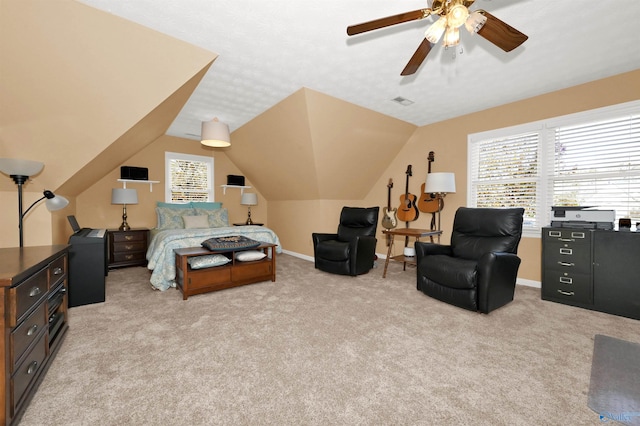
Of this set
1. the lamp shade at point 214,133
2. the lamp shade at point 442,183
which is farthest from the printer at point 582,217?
the lamp shade at point 214,133

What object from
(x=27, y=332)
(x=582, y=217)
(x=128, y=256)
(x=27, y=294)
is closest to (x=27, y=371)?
(x=27, y=332)

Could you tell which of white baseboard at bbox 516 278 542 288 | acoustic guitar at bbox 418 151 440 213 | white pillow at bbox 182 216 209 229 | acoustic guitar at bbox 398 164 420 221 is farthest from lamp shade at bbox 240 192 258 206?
white baseboard at bbox 516 278 542 288

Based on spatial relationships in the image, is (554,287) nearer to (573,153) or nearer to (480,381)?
(573,153)

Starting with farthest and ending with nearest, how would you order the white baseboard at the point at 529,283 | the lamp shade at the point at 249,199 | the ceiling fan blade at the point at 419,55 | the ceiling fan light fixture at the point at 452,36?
the lamp shade at the point at 249,199
the white baseboard at the point at 529,283
the ceiling fan blade at the point at 419,55
the ceiling fan light fixture at the point at 452,36

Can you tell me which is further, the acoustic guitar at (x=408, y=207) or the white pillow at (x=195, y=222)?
the white pillow at (x=195, y=222)

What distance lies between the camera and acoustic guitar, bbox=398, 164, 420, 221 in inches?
187

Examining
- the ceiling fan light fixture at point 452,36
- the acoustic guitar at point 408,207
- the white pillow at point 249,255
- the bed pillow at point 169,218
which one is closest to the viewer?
the ceiling fan light fixture at point 452,36

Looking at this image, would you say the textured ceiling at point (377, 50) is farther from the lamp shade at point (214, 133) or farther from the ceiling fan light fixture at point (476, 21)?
the lamp shade at point (214, 133)

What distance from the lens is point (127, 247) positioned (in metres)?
4.57

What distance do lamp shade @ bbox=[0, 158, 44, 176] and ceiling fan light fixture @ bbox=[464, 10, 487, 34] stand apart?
352cm

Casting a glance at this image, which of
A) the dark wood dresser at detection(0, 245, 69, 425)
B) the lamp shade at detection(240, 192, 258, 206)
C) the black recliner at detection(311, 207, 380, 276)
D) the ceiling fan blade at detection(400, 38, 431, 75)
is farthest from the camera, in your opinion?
the lamp shade at detection(240, 192, 258, 206)

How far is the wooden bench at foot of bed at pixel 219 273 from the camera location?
306 cm

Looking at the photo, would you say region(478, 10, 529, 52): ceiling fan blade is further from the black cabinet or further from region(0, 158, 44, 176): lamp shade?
region(0, 158, 44, 176): lamp shade

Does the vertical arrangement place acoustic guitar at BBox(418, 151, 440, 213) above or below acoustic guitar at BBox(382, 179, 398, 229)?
above
